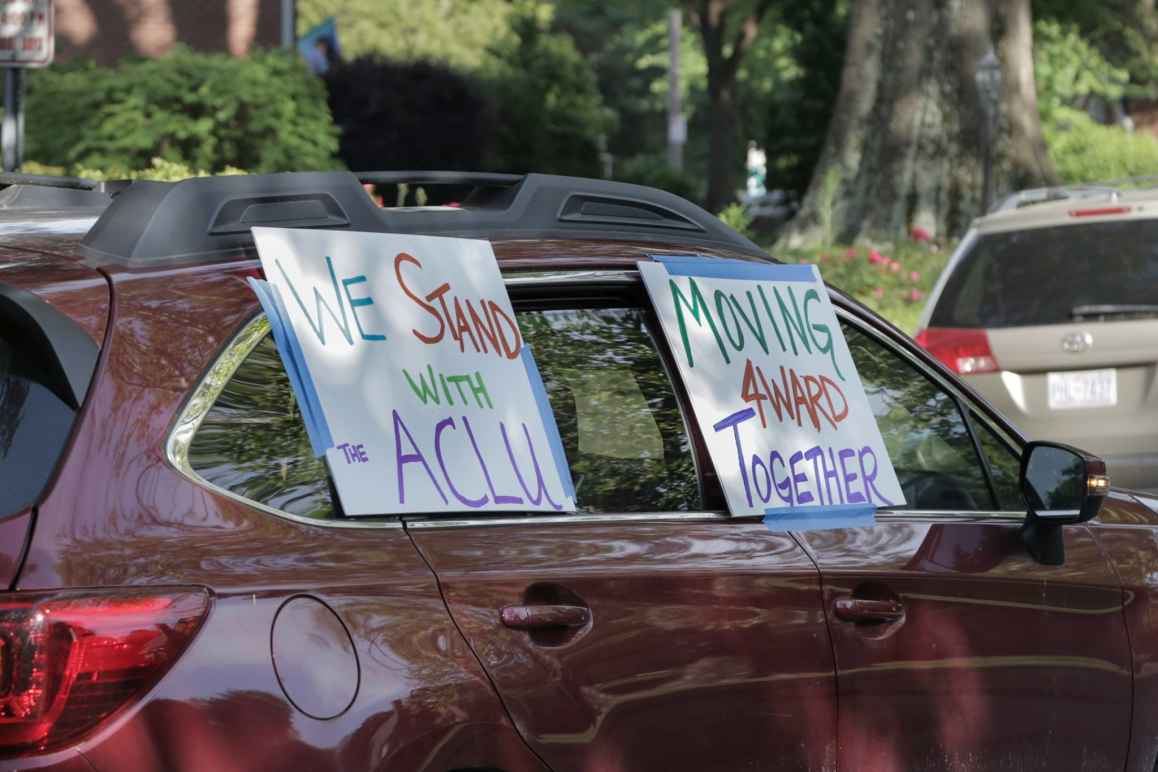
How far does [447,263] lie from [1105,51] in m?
41.3


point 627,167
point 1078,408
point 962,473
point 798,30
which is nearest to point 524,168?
point 798,30

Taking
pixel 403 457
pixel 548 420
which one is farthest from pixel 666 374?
pixel 403 457

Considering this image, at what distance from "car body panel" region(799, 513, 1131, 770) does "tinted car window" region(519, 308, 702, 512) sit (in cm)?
31

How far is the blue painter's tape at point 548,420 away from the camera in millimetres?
3637

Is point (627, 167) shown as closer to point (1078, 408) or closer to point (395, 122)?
point (395, 122)

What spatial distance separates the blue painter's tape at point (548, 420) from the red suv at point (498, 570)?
0.20 ft

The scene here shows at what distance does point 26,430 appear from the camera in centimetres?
300

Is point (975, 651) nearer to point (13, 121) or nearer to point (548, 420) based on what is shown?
point (548, 420)

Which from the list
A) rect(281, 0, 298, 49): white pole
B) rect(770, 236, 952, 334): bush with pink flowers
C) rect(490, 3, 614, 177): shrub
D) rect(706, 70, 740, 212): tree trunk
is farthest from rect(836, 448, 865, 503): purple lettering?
rect(706, 70, 740, 212): tree trunk

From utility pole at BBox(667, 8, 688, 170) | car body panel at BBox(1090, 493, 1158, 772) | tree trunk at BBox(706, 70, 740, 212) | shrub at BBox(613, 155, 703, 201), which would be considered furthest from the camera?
utility pole at BBox(667, 8, 688, 170)

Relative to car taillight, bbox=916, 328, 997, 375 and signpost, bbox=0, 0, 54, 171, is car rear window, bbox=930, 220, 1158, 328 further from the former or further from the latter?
signpost, bbox=0, 0, 54, 171

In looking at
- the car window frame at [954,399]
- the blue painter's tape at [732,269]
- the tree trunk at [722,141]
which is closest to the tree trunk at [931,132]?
the car window frame at [954,399]

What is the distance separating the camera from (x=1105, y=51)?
42.8m

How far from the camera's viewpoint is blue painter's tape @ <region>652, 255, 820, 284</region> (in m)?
4.02
